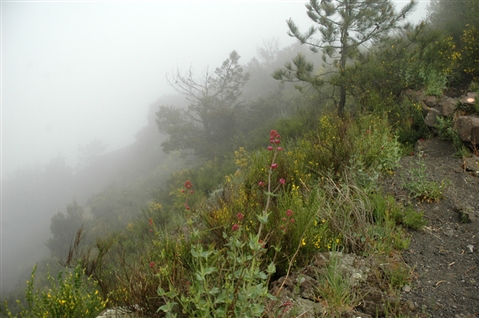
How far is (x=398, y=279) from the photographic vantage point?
6.64 feet

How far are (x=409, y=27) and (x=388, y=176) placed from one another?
510cm

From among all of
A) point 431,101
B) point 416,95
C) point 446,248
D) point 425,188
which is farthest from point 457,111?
point 446,248

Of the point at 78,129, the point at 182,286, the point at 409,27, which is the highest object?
the point at 78,129

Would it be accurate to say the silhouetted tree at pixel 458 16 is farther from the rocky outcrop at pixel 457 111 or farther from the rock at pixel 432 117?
the rock at pixel 432 117

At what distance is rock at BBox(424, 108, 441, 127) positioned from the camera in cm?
488

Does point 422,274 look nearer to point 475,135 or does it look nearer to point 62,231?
point 475,135

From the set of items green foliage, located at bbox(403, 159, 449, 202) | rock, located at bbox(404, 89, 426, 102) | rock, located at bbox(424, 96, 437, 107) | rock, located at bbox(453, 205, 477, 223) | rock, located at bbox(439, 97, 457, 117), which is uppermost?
rock, located at bbox(404, 89, 426, 102)

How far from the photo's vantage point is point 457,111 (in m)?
4.73

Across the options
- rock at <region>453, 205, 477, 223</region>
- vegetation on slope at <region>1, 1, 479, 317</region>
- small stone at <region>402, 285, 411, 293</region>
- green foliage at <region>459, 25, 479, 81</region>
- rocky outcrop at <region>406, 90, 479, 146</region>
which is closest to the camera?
vegetation on slope at <region>1, 1, 479, 317</region>

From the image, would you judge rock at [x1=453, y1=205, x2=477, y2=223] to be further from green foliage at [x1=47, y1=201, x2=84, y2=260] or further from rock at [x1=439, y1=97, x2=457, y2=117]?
green foliage at [x1=47, y1=201, x2=84, y2=260]

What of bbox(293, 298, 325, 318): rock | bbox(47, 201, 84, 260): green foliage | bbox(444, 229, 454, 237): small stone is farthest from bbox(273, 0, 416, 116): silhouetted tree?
bbox(47, 201, 84, 260): green foliage

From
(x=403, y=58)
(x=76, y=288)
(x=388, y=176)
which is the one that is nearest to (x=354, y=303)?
(x=76, y=288)

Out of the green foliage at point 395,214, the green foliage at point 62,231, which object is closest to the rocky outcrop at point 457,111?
the green foliage at point 395,214

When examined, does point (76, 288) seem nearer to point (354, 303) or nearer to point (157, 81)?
point (354, 303)
